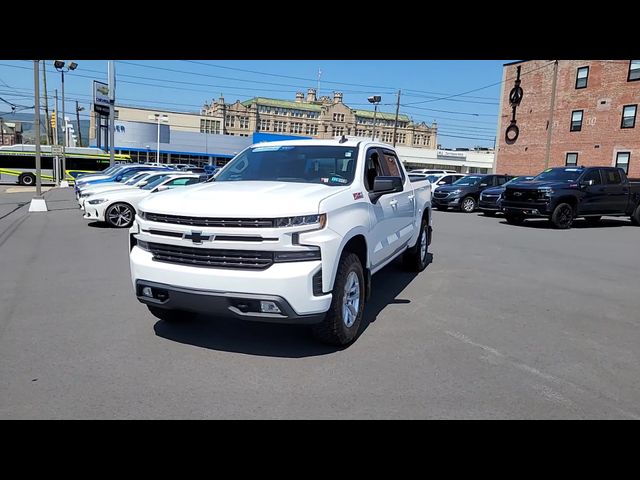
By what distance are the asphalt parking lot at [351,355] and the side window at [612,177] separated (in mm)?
9107

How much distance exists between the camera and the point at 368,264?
194 inches

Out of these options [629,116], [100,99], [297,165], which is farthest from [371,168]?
[100,99]

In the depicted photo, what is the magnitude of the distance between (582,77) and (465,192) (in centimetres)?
2026

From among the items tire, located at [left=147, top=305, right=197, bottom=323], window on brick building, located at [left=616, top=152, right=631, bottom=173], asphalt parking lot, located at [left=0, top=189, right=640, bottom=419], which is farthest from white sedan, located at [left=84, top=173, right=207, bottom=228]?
window on brick building, located at [left=616, top=152, right=631, bottom=173]

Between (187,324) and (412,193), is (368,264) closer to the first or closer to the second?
(187,324)

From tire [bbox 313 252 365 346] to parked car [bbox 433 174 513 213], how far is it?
16.5 metres

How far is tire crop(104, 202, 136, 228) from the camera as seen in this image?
13.1 metres

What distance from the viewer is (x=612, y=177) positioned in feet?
51.4

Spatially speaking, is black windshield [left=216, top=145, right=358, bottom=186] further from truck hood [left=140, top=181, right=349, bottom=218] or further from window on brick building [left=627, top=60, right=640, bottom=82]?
window on brick building [left=627, top=60, right=640, bottom=82]

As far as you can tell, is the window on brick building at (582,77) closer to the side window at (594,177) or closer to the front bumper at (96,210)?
the side window at (594,177)

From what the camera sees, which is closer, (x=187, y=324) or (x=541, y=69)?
(x=187, y=324)
